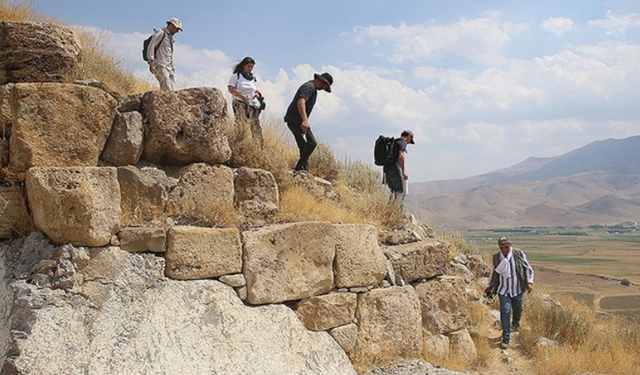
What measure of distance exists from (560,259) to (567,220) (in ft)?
231

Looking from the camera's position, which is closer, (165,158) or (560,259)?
(165,158)

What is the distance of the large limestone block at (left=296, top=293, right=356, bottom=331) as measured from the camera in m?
4.98

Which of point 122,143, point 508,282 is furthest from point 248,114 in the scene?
point 508,282

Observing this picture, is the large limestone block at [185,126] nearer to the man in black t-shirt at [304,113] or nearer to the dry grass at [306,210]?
the dry grass at [306,210]

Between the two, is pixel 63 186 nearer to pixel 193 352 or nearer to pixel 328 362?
pixel 193 352

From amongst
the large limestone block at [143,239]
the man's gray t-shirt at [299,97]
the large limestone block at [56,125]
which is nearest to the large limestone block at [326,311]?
the large limestone block at [143,239]

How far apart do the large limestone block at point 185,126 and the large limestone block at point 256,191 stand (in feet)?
1.06

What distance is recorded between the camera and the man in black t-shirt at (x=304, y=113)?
268 inches

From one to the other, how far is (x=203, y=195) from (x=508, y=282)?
461 cm

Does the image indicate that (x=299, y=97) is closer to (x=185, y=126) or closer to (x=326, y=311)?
(x=185, y=126)

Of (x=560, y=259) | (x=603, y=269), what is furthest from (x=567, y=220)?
(x=603, y=269)

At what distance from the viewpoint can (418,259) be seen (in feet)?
20.2

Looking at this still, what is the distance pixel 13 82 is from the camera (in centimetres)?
471

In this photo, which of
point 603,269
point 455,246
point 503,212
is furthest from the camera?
point 503,212
